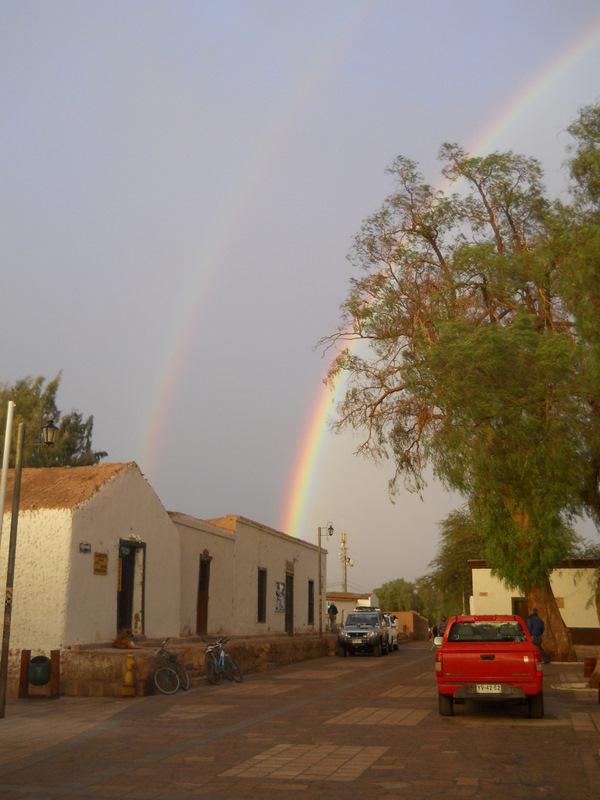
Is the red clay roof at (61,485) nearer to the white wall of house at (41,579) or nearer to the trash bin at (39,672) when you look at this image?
the white wall of house at (41,579)

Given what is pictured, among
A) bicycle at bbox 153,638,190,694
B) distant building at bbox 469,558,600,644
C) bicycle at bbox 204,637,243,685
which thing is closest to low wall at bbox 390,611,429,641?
distant building at bbox 469,558,600,644

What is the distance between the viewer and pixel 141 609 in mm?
23734

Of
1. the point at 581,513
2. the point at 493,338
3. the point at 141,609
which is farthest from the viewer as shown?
the point at 581,513

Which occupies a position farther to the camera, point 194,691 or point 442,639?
point 194,691

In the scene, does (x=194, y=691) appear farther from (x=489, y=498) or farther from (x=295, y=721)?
(x=489, y=498)

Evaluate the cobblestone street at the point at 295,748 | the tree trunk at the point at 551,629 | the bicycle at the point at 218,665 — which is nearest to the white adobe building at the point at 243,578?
the bicycle at the point at 218,665

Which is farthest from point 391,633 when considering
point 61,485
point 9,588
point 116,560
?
point 9,588

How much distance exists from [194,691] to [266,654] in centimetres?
759

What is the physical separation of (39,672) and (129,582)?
5.74 m

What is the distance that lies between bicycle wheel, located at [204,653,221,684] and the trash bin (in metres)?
4.23

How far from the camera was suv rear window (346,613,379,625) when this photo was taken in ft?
126

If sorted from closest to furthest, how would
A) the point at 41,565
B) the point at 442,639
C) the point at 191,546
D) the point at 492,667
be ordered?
the point at 492,667 → the point at 442,639 → the point at 41,565 → the point at 191,546

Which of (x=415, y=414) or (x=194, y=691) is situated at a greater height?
(x=415, y=414)

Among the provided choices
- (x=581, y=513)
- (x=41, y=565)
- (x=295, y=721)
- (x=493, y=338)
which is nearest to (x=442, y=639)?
(x=295, y=721)
